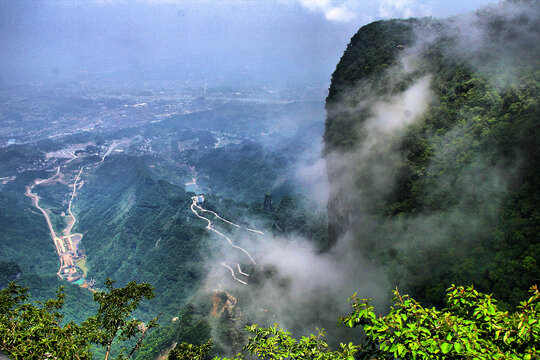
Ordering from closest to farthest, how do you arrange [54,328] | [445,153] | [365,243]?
1. [54,328]
2. [445,153]
3. [365,243]

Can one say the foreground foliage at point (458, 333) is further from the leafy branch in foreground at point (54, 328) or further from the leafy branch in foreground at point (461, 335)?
the leafy branch in foreground at point (54, 328)

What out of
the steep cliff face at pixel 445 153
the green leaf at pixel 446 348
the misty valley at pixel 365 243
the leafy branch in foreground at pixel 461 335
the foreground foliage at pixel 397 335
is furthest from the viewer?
the steep cliff face at pixel 445 153

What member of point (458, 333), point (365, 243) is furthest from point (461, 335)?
point (365, 243)

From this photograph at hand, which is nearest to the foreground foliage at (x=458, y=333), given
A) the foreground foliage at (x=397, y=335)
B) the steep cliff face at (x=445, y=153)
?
the foreground foliage at (x=397, y=335)

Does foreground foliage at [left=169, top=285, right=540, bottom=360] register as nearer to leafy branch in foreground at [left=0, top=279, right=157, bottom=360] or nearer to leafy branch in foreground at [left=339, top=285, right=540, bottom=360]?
leafy branch in foreground at [left=339, top=285, right=540, bottom=360]

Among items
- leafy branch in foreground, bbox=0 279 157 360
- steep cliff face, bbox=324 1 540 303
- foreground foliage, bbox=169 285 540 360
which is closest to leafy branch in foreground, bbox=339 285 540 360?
foreground foliage, bbox=169 285 540 360

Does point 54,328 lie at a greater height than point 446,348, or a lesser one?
lesser

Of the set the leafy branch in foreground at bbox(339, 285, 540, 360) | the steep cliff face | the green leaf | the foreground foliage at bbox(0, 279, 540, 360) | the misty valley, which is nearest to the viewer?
the green leaf

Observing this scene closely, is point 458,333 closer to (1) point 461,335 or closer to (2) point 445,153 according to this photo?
(1) point 461,335

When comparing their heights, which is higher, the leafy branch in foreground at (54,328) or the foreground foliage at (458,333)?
the foreground foliage at (458,333)
